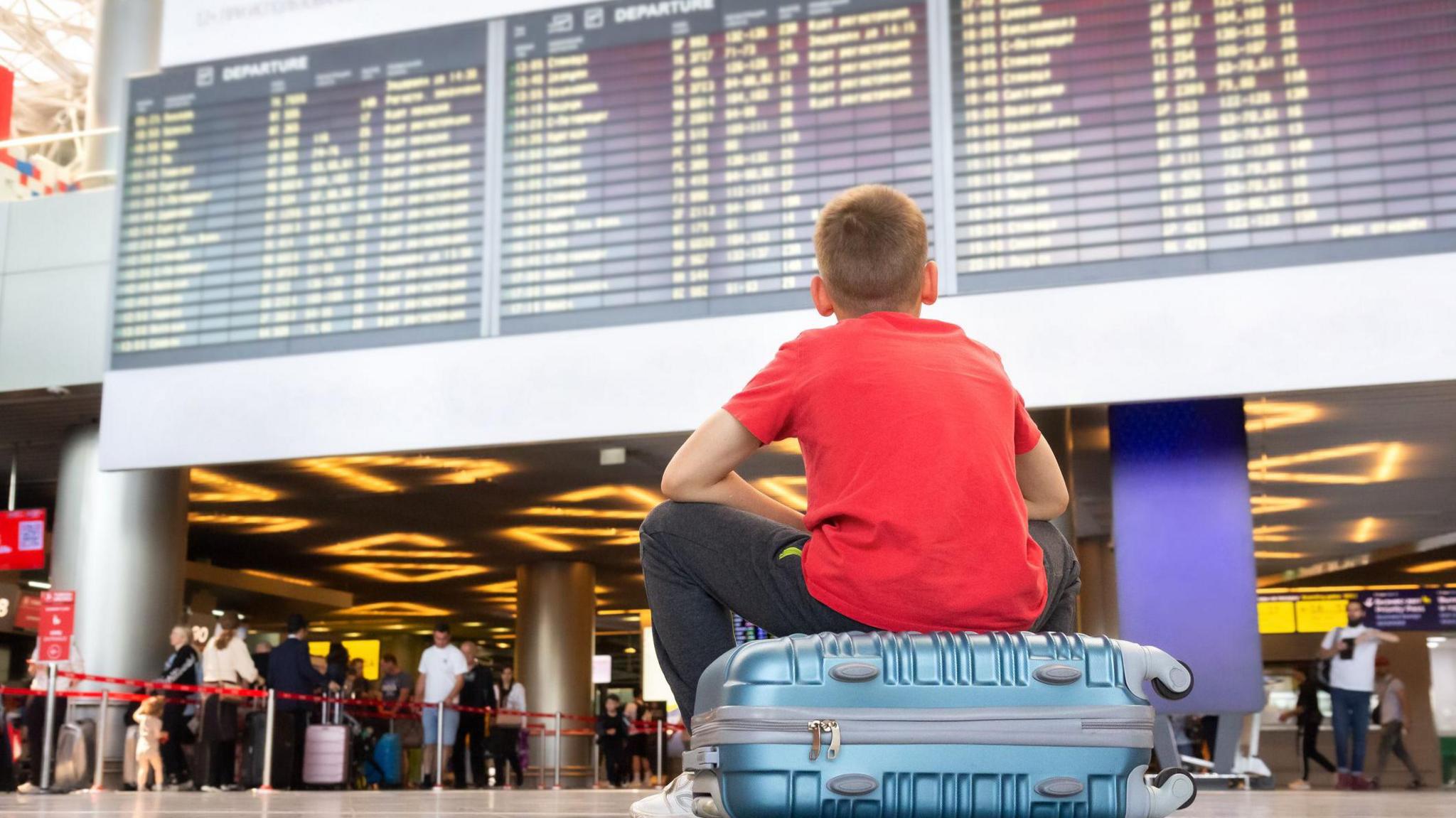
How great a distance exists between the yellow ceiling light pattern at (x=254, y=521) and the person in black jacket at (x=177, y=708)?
3.31 meters

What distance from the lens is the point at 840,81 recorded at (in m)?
8.80

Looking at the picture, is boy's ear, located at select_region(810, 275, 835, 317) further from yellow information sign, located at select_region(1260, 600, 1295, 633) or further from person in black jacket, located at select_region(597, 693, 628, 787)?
yellow information sign, located at select_region(1260, 600, 1295, 633)

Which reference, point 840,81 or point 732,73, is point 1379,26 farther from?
point 732,73

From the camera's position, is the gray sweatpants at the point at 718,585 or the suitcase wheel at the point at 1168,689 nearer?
the suitcase wheel at the point at 1168,689

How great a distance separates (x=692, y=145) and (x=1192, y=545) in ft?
13.1

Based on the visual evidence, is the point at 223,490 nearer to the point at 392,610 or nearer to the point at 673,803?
the point at 673,803

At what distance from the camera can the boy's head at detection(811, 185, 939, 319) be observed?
83.2 inches

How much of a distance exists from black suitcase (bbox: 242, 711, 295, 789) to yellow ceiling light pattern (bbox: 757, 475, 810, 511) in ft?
14.2

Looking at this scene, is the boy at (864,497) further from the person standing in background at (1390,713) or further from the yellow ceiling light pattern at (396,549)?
the yellow ceiling light pattern at (396,549)

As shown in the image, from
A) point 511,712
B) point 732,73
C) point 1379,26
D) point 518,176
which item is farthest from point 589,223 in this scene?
point 511,712

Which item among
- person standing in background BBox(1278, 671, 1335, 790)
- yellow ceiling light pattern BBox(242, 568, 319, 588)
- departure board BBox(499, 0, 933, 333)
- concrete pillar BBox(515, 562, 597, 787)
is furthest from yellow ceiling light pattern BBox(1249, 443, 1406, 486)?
yellow ceiling light pattern BBox(242, 568, 319, 588)

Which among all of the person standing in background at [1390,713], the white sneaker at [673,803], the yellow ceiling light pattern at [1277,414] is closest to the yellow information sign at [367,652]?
the person standing in background at [1390,713]

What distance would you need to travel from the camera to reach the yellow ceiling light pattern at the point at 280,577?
19250 millimetres

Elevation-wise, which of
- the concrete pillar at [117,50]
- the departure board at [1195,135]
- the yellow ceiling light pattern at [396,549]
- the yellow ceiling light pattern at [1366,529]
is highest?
the concrete pillar at [117,50]
